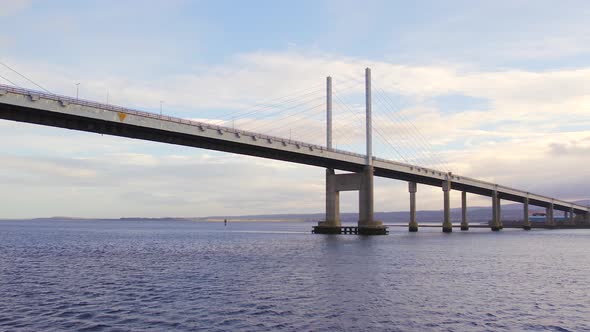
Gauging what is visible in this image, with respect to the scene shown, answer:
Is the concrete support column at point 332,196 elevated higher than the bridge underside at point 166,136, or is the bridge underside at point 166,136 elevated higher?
the bridge underside at point 166,136

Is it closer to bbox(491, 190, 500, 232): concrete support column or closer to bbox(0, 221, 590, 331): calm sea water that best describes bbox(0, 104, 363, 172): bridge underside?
A: bbox(0, 221, 590, 331): calm sea water

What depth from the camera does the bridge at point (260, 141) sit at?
57.4 m

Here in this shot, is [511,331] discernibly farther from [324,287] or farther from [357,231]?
[357,231]

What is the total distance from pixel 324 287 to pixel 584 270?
22.9 meters

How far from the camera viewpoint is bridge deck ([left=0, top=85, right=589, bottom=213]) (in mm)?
56094

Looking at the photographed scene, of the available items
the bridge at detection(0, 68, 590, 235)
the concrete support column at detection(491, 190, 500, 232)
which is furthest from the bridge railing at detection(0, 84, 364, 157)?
the concrete support column at detection(491, 190, 500, 232)

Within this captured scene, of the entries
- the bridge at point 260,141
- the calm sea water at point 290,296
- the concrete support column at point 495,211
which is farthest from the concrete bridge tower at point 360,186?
the concrete support column at point 495,211

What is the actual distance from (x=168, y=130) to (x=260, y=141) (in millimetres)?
17715

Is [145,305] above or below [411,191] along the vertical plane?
below

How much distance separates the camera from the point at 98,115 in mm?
60688

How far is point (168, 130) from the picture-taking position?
68500 mm

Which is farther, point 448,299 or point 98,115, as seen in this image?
point 98,115

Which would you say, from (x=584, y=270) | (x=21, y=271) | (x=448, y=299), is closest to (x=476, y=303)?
(x=448, y=299)

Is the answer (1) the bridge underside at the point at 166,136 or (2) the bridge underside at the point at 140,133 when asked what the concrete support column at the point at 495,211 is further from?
(2) the bridge underside at the point at 140,133
